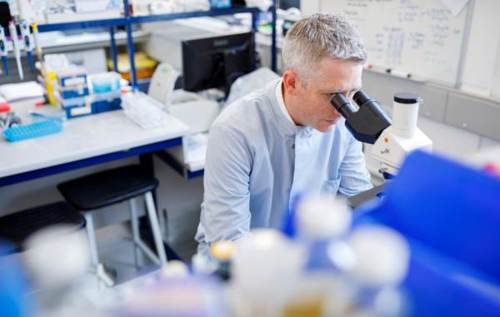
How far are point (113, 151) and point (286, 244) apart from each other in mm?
1746

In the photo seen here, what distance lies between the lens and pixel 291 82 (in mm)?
1329

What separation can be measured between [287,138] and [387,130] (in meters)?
0.43

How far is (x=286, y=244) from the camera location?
1.09 feet

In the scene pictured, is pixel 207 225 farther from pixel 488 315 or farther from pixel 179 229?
pixel 179 229

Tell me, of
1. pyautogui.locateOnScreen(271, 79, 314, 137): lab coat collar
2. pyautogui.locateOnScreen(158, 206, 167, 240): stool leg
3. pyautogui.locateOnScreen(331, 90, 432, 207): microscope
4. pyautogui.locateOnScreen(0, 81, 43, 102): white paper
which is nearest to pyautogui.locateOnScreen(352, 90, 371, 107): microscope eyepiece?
pyautogui.locateOnScreen(331, 90, 432, 207): microscope

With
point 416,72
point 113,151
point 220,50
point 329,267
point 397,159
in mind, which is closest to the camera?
point 329,267

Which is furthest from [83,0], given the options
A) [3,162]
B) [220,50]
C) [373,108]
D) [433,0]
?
[373,108]

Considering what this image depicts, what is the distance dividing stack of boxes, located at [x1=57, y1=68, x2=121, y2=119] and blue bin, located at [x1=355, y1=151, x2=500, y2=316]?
1.99 metres

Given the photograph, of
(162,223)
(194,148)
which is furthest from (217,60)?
(162,223)

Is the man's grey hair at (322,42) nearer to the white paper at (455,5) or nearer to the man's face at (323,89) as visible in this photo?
the man's face at (323,89)

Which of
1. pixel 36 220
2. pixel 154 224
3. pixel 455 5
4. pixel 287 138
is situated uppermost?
pixel 455 5

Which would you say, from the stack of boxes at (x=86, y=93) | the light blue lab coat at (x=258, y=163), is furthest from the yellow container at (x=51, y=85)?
the light blue lab coat at (x=258, y=163)

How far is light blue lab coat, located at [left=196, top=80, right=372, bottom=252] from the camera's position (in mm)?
1356

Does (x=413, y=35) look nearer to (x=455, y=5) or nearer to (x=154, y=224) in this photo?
(x=455, y=5)
